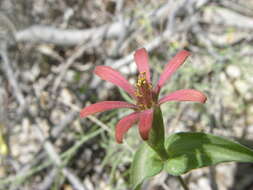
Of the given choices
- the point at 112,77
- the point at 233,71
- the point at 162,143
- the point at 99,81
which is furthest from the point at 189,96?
the point at 233,71

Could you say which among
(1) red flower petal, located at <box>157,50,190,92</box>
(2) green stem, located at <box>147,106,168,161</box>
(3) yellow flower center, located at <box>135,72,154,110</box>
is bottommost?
(2) green stem, located at <box>147,106,168,161</box>

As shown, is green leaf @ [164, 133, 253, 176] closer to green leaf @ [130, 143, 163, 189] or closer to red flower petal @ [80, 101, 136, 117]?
green leaf @ [130, 143, 163, 189]

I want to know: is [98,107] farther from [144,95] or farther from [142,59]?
[142,59]

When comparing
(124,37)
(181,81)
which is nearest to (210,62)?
(181,81)

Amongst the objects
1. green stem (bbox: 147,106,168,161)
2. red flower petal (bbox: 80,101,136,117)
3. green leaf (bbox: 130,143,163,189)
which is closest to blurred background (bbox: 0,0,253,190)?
green leaf (bbox: 130,143,163,189)

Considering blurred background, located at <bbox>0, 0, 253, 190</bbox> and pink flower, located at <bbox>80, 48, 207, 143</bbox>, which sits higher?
pink flower, located at <bbox>80, 48, 207, 143</bbox>

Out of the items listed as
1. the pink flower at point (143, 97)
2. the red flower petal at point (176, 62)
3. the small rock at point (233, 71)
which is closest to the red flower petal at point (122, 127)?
the pink flower at point (143, 97)

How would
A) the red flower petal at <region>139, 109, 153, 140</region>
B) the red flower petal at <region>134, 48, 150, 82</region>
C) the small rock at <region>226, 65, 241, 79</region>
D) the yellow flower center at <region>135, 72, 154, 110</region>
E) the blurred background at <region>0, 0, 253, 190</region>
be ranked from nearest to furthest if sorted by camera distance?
1. the red flower petal at <region>139, 109, 153, 140</region>
2. the yellow flower center at <region>135, 72, 154, 110</region>
3. the red flower petal at <region>134, 48, 150, 82</region>
4. the blurred background at <region>0, 0, 253, 190</region>
5. the small rock at <region>226, 65, 241, 79</region>
